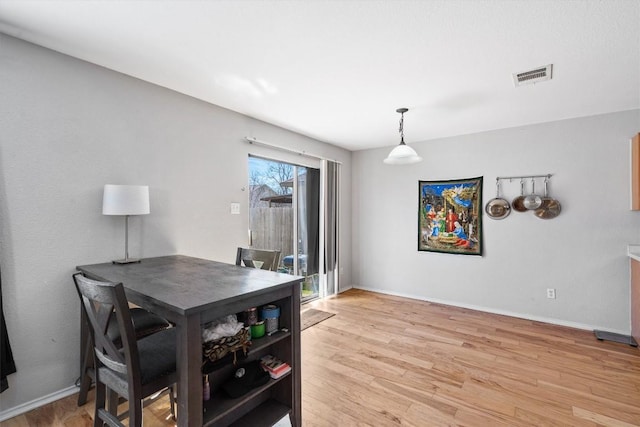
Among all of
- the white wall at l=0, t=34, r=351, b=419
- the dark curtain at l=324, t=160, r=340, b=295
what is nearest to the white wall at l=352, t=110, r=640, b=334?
the dark curtain at l=324, t=160, r=340, b=295

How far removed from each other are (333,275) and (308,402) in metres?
2.65

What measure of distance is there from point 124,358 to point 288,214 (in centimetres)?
291

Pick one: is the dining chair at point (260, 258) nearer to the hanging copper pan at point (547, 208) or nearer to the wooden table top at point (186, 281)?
the wooden table top at point (186, 281)

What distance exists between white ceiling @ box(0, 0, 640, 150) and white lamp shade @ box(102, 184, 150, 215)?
0.94 m

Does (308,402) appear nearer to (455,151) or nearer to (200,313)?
(200,313)

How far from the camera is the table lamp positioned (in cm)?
206

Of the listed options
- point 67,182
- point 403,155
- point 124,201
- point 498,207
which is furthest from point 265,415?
point 498,207

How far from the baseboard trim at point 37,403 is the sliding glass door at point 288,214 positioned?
6.32 ft

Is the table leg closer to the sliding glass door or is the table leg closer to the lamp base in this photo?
the lamp base

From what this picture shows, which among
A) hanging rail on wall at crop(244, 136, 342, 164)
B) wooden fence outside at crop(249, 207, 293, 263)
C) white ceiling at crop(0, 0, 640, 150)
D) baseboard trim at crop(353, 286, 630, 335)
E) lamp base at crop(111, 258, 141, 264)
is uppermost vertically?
white ceiling at crop(0, 0, 640, 150)

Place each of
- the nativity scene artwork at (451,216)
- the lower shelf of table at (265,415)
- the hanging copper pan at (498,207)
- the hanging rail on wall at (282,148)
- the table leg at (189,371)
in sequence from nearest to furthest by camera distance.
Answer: the table leg at (189,371), the lower shelf of table at (265,415), the hanging rail on wall at (282,148), the hanging copper pan at (498,207), the nativity scene artwork at (451,216)

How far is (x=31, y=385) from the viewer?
75.1 inches

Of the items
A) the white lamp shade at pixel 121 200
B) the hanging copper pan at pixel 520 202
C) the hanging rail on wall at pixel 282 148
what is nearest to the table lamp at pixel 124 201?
the white lamp shade at pixel 121 200

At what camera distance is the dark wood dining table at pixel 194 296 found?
1.18 m
